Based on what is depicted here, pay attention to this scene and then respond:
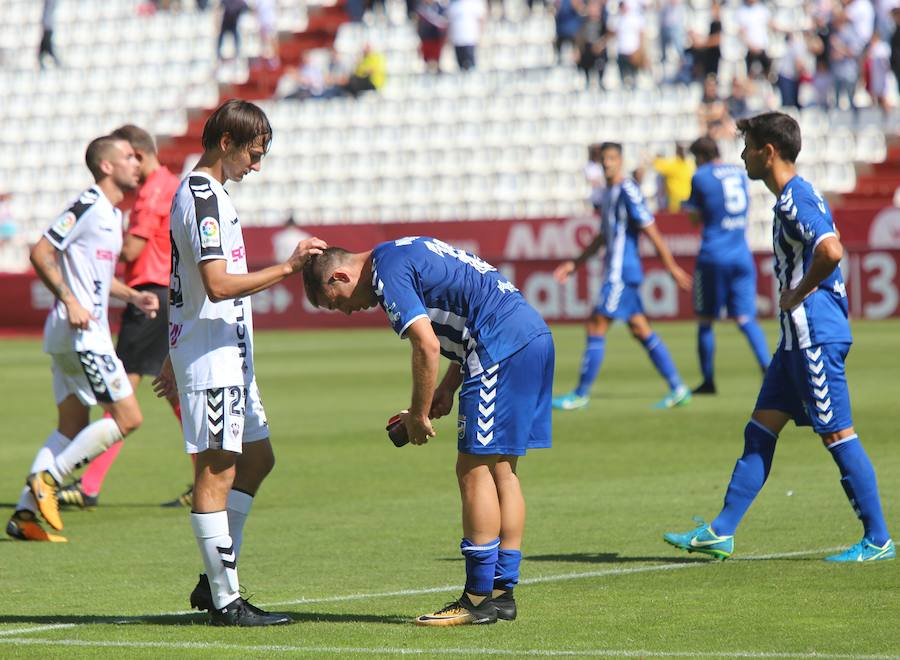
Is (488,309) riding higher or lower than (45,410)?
higher

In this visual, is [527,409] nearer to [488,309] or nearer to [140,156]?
[488,309]

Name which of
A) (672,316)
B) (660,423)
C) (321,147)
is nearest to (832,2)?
(672,316)

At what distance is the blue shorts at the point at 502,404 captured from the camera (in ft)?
21.7

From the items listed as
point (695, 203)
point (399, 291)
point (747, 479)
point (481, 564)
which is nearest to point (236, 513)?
point (481, 564)

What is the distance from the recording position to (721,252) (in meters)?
16.7

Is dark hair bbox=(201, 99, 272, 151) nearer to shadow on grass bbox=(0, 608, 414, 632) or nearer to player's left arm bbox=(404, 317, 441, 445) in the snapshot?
player's left arm bbox=(404, 317, 441, 445)

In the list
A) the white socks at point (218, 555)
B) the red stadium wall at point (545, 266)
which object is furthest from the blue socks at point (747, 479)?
the red stadium wall at point (545, 266)

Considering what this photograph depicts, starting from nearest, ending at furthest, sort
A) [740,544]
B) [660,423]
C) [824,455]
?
1. [740,544]
2. [824,455]
3. [660,423]

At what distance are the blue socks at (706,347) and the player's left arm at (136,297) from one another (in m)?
7.46

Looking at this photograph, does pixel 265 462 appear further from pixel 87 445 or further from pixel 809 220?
pixel 87 445

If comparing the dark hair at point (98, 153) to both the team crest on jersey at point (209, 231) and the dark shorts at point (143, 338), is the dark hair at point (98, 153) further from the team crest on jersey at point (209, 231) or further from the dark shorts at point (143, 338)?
the team crest on jersey at point (209, 231)

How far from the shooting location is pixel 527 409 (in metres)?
6.66

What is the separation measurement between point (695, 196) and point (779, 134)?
28.8 ft

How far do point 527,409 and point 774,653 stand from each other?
139 centimetres
